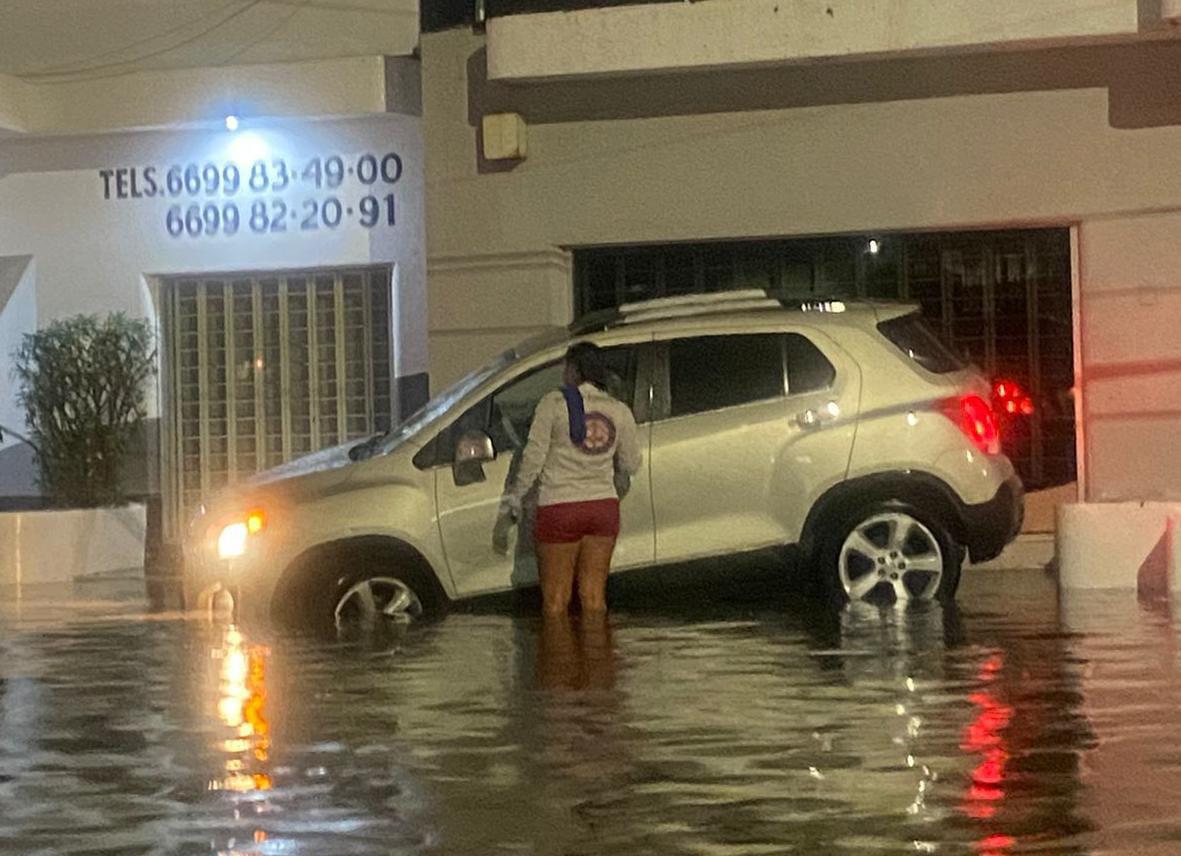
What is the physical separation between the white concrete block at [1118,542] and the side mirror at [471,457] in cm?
394

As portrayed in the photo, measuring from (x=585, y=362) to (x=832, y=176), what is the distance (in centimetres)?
426

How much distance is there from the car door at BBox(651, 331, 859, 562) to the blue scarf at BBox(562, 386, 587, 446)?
57cm

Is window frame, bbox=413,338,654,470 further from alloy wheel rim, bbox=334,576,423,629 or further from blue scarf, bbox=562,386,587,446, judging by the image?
alloy wheel rim, bbox=334,576,423,629

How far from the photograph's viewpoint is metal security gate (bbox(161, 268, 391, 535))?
1931 cm

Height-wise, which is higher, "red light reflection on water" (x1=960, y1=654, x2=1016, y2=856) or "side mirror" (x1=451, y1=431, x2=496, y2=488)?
"side mirror" (x1=451, y1=431, x2=496, y2=488)

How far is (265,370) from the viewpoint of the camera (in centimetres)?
1955

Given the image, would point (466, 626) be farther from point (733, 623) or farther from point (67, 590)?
point (67, 590)

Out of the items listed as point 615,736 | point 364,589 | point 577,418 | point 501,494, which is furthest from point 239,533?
point 615,736

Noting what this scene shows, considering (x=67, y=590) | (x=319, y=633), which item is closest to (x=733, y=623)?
(x=319, y=633)

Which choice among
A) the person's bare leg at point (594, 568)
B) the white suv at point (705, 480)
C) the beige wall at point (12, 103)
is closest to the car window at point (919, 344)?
the white suv at point (705, 480)

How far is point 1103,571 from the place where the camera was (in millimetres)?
14703

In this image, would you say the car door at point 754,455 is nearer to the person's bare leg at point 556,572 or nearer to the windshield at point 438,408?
the person's bare leg at point 556,572

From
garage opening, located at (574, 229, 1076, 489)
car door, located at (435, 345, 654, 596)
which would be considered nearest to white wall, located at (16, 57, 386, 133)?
garage opening, located at (574, 229, 1076, 489)

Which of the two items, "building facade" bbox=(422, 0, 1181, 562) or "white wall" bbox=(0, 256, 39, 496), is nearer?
"building facade" bbox=(422, 0, 1181, 562)
